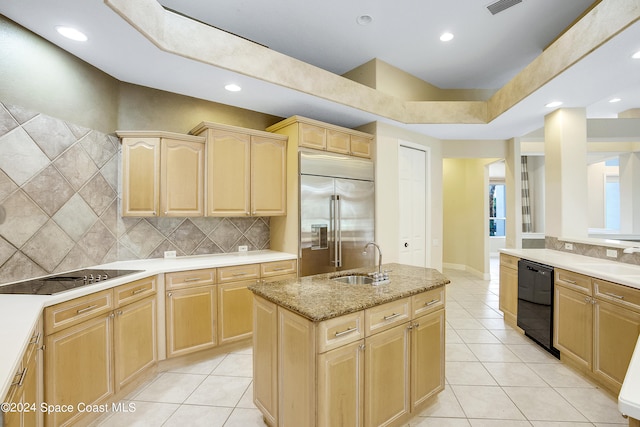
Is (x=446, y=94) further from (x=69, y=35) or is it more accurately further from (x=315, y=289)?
(x=69, y=35)

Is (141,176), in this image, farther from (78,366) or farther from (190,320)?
(78,366)

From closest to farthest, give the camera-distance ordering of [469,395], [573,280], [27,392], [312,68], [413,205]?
[27,392], [469,395], [573,280], [312,68], [413,205]

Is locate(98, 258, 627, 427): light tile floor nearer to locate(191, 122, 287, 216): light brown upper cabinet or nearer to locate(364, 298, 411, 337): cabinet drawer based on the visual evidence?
locate(364, 298, 411, 337): cabinet drawer

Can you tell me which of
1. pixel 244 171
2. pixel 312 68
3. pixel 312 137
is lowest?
pixel 244 171

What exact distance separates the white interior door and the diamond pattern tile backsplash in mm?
2907

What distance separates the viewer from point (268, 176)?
346 centimetres

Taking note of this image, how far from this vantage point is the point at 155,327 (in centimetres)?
256

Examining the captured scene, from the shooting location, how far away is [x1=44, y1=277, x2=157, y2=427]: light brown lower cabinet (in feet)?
5.60

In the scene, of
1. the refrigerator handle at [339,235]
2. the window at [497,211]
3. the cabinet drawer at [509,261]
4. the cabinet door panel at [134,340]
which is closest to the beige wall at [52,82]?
the cabinet door panel at [134,340]

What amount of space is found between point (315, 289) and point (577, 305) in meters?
2.39

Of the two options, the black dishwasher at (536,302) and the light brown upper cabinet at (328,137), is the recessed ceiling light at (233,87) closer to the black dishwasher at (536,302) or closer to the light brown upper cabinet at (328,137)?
the light brown upper cabinet at (328,137)

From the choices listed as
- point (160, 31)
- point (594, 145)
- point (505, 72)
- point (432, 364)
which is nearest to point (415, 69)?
point (505, 72)

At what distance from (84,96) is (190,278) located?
191 cm

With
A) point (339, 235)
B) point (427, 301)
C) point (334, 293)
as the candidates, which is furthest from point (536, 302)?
point (334, 293)
